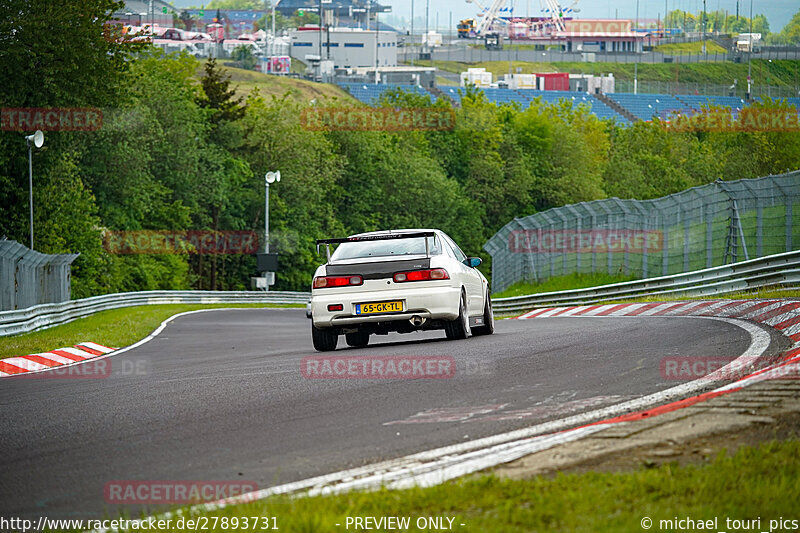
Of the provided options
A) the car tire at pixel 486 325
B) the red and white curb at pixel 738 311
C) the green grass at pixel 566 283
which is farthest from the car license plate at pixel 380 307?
the green grass at pixel 566 283

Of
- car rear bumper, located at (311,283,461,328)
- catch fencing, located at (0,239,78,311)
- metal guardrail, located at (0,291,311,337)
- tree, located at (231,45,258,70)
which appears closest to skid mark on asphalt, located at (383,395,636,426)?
car rear bumper, located at (311,283,461,328)

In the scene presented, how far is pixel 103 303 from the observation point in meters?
38.9

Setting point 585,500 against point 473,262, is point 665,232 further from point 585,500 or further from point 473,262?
point 585,500

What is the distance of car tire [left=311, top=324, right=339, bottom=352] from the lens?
47.2 feet

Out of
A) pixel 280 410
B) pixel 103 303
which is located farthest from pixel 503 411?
pixel 103 303

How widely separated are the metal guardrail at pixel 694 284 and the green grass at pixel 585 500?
49.1 feet

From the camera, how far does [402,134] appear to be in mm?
97562

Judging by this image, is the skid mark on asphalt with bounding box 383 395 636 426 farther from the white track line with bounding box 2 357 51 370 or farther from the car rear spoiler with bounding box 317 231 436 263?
the white track line with bounding box 2 357 51 370

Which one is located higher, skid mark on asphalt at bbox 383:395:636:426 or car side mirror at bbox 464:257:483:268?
car side mirror at bbox 464:257:483:268

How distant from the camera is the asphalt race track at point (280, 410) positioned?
654cm

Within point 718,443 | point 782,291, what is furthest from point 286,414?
point 782,291

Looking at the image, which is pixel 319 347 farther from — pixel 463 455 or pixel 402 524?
pixel 402 524

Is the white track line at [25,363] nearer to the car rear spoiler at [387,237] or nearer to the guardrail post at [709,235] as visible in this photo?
the car rear spoiler at [387,237]

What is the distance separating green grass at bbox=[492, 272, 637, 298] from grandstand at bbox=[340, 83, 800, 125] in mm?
106948
